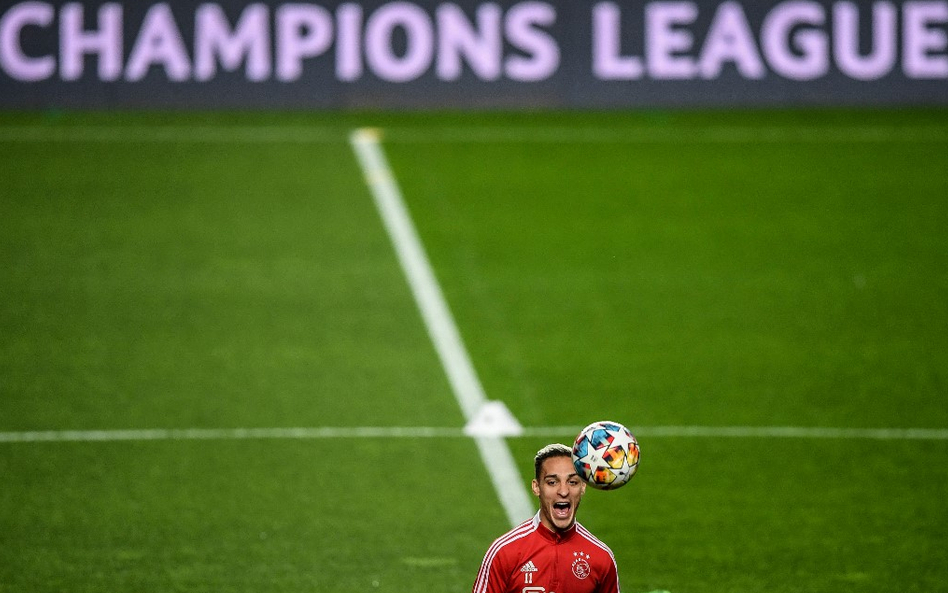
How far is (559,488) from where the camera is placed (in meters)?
5.56

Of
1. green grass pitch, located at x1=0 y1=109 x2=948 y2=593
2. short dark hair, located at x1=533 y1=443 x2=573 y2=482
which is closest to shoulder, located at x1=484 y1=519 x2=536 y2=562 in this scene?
short dark hair, located at x1=533 y1=443 x2=573 y2=482

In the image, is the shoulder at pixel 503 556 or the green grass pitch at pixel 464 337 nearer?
the shoulder at pixel 503 556

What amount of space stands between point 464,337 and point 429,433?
187cm

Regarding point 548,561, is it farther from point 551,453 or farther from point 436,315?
point 436,315

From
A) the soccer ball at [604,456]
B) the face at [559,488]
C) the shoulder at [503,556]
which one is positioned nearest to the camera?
the face at [559,488]

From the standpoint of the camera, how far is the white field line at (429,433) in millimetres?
9508

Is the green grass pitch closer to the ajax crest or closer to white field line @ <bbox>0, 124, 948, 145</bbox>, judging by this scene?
white field line @ <bbox>0, 124, 948, 145</bbox>

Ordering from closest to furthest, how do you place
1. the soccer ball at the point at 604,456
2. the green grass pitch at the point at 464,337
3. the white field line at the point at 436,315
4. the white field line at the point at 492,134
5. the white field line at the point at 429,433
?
the soccer ball at the point at 604,456, the green grass pitch at the point at 464,337, the white field line at the point at 436,315, the white field line at the point at 429,433, the white field line at the point at 492,134

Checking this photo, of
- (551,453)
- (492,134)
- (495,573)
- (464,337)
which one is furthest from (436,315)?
(551,453)

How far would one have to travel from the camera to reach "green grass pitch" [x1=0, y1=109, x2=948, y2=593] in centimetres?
802

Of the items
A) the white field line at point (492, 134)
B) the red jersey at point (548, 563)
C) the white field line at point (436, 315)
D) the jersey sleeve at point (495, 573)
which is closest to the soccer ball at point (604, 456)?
the red jersey at point (548, 563)

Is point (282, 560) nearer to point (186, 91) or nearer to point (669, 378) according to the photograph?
point (669, 378)

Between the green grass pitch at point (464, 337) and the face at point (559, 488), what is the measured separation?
6.48 ft

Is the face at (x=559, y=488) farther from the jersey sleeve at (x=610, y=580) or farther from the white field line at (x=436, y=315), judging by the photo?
the white field line at (x=436, y=315)
